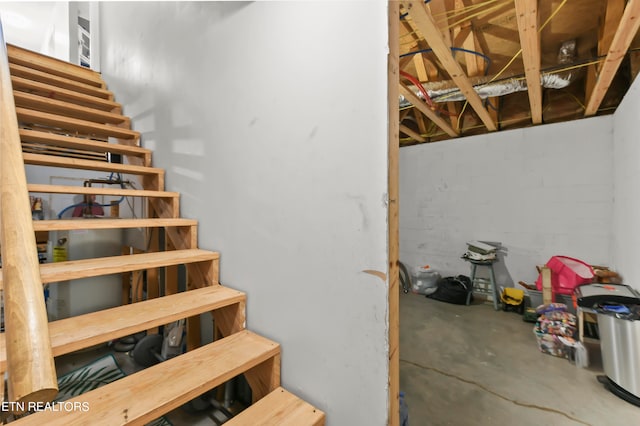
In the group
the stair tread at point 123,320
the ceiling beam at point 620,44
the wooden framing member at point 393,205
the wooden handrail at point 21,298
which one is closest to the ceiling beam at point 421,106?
the ceiling beam at point 620,44

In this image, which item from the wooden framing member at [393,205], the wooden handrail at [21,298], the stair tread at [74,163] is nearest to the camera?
the wooden handrail at [21,298]

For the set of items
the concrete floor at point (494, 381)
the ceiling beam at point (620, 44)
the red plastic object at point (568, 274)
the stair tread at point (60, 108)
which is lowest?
the concrete floor at point (494, 381)

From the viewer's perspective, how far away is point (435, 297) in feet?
12.6

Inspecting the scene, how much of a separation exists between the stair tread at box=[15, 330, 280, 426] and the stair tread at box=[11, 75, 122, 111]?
265 centimetres

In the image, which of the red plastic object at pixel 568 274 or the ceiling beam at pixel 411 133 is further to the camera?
the ceiling beam at pixel 411 133

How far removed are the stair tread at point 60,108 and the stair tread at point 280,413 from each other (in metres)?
2.71

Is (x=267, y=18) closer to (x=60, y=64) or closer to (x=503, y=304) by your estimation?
(x=60, y=64)

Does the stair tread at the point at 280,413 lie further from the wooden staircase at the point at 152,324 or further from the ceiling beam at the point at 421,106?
Result: the ceiling beam at the point at 421,106

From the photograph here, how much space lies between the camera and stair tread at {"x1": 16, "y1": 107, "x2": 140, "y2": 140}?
6.28ft

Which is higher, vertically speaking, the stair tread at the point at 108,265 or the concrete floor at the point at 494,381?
the stair tread at the point at 108,265

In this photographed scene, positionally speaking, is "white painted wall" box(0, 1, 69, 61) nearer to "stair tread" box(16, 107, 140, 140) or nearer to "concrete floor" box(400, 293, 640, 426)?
"stair tread" box(16, 107, 140, 140)

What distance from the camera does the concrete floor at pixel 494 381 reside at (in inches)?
66.1

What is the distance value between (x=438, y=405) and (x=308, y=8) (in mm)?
2452

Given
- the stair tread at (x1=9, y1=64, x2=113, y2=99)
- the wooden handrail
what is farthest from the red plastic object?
the stair tread at (x1=9, y1=64, x2=113, y2=99)
